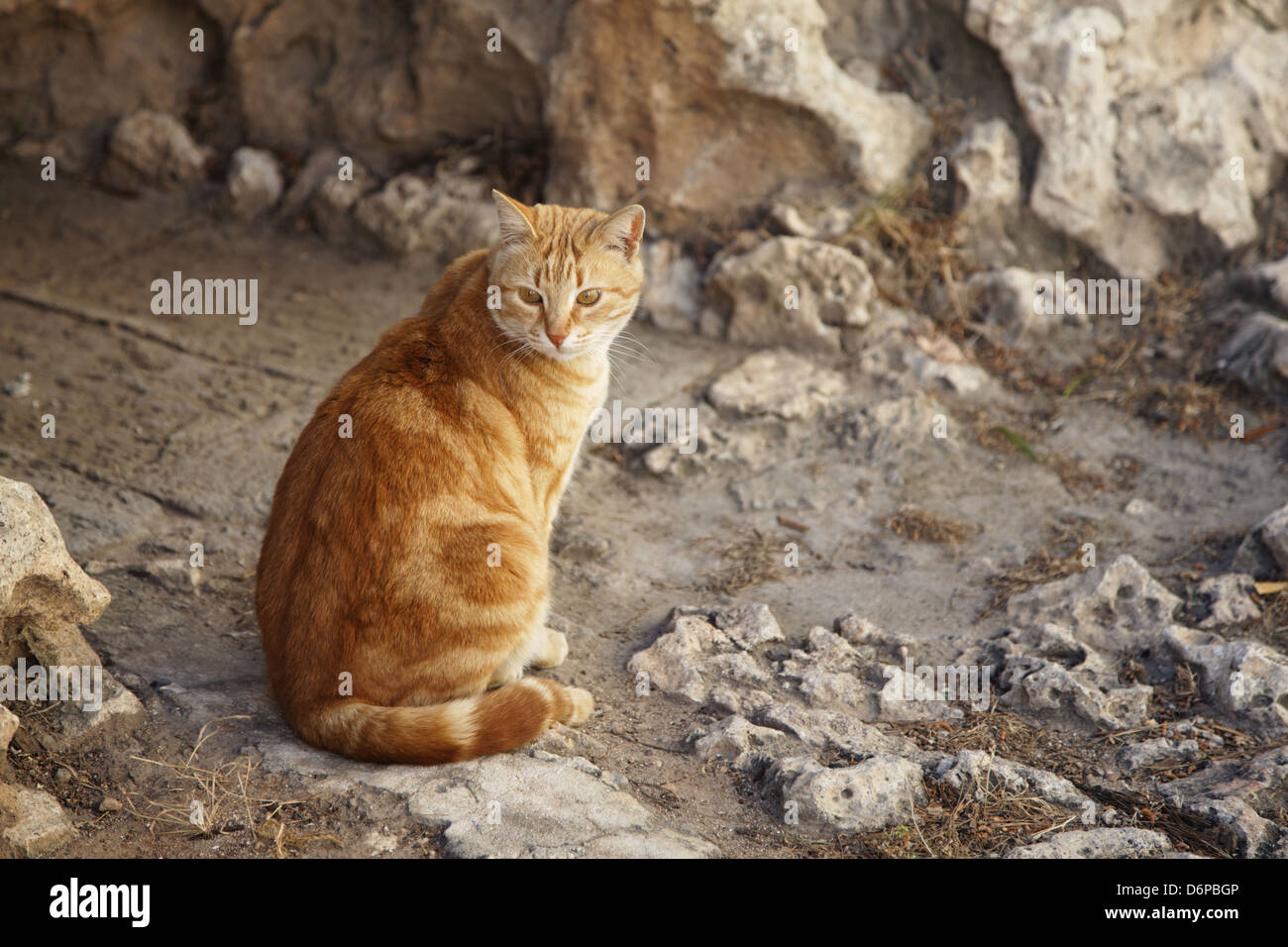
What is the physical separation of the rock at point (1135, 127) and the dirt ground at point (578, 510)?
855mm

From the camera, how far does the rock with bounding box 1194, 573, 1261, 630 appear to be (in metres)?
4.42

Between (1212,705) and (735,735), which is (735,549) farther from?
(1212,705)

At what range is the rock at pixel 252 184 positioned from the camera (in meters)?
7.61

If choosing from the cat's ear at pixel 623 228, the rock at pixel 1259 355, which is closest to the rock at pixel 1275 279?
the rock at pixel 1259 355

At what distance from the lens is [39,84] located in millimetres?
7777

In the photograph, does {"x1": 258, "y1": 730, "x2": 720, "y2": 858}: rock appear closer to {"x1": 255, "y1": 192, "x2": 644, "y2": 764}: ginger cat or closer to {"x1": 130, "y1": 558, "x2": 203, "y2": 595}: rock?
{"x1": 255, "y1": 192, "x2": 644, "y2": 764}: ginger cat

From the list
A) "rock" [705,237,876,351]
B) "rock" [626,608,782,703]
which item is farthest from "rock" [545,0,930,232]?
"rock" [626,608,782,703]

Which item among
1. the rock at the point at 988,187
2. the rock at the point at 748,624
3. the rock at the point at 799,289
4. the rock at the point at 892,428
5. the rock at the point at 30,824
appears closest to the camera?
the rock at the point at 30,824

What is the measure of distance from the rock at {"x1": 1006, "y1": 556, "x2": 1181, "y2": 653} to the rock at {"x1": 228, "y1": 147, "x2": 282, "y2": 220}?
575 centimetres

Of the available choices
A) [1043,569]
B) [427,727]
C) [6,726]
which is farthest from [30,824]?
[1043,569]

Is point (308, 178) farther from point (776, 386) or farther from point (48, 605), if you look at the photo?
point (48, 605)

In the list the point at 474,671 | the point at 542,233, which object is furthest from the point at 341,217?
the point at 474,671

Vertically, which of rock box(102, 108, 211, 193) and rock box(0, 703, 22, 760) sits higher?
rock box(102, 108, 211, 193)

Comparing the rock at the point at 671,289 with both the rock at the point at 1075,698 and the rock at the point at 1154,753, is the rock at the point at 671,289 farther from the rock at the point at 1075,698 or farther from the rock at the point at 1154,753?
the rock at the point at 1154,753
